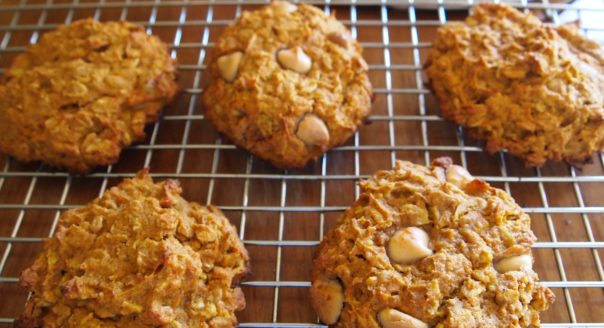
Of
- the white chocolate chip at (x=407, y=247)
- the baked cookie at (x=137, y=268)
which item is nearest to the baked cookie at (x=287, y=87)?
the baked cookie at (x=137, y=268)

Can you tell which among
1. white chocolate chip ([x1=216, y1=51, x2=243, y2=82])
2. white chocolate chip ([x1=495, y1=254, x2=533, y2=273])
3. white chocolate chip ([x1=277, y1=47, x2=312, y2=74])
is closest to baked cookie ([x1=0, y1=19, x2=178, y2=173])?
white chocolate chip ([x1=216, y1=51, x2=243, y2=82])

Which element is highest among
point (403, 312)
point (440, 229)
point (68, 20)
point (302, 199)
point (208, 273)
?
point (68, 20)

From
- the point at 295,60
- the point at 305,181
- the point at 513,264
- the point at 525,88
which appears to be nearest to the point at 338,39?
the point at 295,60

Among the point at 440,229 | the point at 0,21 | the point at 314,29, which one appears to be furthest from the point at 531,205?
the point at 0,21

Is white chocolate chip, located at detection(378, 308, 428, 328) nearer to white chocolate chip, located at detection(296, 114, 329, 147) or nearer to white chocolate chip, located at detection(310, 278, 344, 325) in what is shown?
white chocolate chip, located at detection(310, 278, 344, 325)

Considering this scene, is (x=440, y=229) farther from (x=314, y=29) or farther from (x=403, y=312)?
(x=314, y=29)

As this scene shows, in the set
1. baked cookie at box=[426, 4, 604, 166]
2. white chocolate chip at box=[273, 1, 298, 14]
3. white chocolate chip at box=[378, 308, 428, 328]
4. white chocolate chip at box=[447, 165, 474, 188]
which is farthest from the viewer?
white chocolate chip at box=[273, 1, 298, 14]

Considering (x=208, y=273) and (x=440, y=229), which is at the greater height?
(x=440, y=229)
